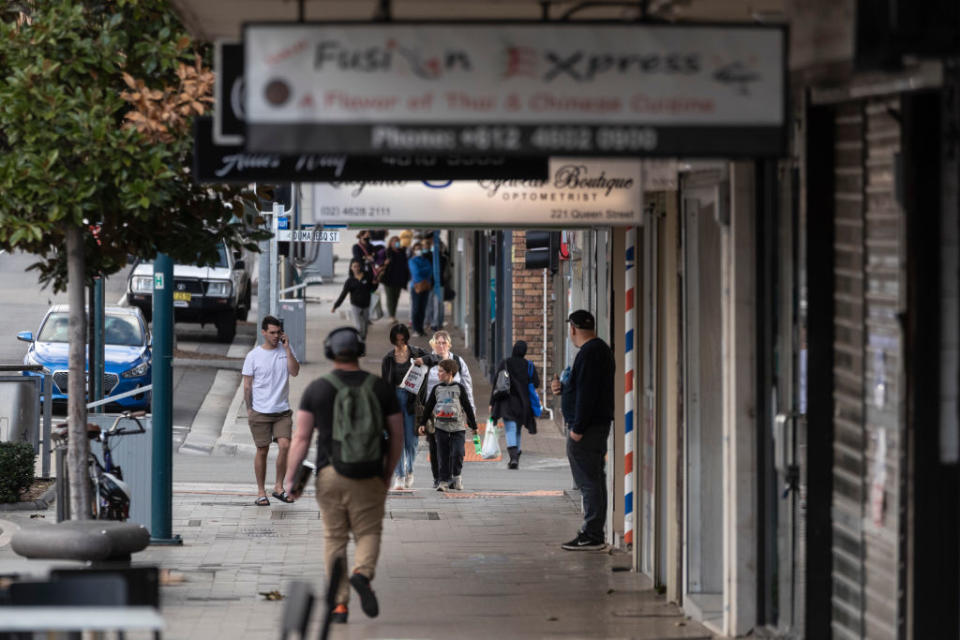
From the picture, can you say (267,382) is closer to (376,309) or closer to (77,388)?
(77,388)

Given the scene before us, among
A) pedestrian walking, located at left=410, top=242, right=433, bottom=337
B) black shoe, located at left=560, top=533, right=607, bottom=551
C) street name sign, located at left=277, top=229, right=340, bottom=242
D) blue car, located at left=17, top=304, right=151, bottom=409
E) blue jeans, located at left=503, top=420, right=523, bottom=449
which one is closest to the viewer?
black shoe, located at left=560, top=533, right=607, bottom=551

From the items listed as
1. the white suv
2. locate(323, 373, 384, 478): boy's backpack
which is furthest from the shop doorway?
the white suv

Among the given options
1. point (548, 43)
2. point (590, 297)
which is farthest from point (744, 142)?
point (590, 297)

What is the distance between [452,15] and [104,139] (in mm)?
2649

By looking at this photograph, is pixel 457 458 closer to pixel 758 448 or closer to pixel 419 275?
pixel 758 448

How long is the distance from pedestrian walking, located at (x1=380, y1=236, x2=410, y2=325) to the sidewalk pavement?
13325 millimetres

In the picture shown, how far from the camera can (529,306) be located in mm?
22656

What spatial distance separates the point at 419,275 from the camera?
29234 millimetres

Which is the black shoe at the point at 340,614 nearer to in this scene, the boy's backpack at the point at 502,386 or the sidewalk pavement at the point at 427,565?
the sidewalk pavement at the point at 427,565

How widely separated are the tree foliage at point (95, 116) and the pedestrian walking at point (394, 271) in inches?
813

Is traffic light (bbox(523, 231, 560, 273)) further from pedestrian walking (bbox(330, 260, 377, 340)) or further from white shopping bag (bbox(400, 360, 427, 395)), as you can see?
pedestrian walking (bbox(330, 260, 377, 340))

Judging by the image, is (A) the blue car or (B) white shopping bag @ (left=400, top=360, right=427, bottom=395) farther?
(A) the blue car

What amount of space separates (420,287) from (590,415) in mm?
17550

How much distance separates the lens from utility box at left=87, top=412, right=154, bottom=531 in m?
12.7
